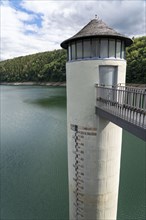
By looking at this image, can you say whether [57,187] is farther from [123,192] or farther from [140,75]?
[140,75]

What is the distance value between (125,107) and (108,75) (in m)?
→ 1.33

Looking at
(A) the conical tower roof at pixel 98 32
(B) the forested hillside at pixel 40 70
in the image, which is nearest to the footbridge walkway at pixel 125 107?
(A) the conical tower roof at pixel 98 32

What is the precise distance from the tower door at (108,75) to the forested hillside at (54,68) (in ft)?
63.7

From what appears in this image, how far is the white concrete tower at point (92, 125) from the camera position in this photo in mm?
5836

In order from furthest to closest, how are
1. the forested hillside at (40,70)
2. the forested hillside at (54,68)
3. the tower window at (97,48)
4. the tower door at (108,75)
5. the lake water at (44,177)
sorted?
1. the forested hillside at (40,70)
2. the forested hillside at (54,68)
3. the lake water at (44,177)
4. the tower door at (108,75)
5. the tower window at (97,48)

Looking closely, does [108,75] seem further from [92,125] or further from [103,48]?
[92,125]

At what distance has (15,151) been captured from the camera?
16359mm

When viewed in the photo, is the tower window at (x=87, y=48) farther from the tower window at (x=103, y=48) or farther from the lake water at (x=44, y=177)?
the lake water at (x=44, y=177)

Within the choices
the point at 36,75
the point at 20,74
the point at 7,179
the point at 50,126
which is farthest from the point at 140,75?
the point at 20,74

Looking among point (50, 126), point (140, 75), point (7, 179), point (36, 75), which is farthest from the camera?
point (36, 75)

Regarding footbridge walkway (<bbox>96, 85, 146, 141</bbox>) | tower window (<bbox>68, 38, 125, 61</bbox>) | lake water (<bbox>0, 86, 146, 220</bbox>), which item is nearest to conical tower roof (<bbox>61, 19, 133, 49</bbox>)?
tower window (<bbox>68, 38, 125, 61</bbox>)

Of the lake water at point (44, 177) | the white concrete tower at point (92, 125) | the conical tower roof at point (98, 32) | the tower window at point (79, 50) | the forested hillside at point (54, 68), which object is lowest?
the lake water at point (44, 177)

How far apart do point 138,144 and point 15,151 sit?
11.1 metres

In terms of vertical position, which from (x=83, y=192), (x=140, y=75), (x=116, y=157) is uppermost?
(x=140, y=75)
